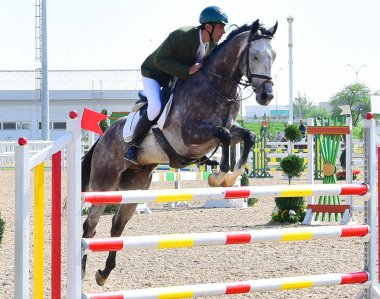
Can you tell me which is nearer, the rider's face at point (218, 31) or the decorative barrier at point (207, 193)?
the decorative barrier at point (207, 193)

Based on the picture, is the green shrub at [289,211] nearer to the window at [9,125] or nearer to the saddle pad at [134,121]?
the saddle pad at [134,121]

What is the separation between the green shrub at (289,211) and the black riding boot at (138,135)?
4757 mm

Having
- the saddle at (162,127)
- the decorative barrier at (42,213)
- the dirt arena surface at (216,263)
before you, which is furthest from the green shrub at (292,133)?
the decorative barrier at (42,213)

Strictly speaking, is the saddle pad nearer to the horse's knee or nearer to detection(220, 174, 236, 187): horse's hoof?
the horse's knee

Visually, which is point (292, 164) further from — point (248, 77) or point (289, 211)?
point (248, 77)

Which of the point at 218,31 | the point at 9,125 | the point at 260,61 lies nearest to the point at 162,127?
the point at 218,31

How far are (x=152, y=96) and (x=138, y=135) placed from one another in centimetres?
31

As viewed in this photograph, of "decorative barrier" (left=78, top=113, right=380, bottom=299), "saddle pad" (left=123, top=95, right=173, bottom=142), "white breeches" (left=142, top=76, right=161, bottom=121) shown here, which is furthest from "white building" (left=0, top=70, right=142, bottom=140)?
"decorative barrier" (left=78, top=113, right=380, bottom=299)

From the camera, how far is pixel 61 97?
46500 mm

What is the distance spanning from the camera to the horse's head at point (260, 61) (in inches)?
217

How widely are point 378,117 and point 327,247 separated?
→ 12.2 feet

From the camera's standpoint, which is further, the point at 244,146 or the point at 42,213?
the point at 244,146

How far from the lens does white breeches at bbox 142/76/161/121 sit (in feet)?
20.1

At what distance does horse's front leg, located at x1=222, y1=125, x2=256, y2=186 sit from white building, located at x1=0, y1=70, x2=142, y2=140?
127ft
